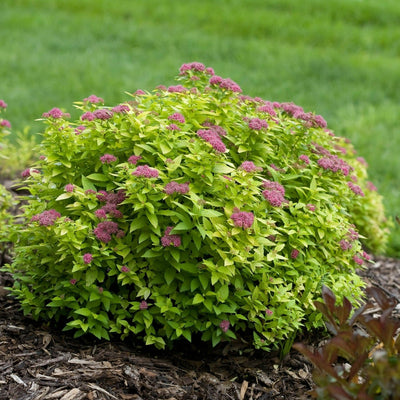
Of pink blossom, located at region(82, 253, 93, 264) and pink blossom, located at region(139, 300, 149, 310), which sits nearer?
pink blossom, located at region(82, 253, 93, 264)

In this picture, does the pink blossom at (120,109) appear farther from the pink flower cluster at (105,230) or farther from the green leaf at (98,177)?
the pink flower cluster at (105,230)

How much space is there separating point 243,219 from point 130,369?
94 cm

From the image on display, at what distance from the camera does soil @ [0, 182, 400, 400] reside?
2.72 metres

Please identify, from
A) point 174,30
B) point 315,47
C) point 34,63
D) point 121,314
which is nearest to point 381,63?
point 315,47

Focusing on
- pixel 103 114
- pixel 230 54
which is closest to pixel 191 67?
pixel 103 114

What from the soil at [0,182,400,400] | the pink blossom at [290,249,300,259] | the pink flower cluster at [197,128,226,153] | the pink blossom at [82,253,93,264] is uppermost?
the pink flower cluster at [197,128,226,153]

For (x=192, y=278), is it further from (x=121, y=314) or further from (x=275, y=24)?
(x=275, y=24)

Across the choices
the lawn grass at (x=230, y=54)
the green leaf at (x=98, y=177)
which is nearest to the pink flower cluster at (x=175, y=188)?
the green leaf at (x=98, y=177)

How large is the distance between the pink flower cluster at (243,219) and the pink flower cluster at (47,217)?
89 cm

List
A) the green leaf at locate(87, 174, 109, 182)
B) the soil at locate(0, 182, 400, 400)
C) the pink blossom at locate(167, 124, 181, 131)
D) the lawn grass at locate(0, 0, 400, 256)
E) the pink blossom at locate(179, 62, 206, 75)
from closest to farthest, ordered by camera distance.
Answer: the soil at locate(0, 182, 400, 400) → the pink blossom at locate(167, 124, 181, 131) → the green leaf at locate(87, 174, 109, 182) → the pink blossom at locate(179, 62, 206, 75) → the lawn grass at locate(0, 0, 400, 256)

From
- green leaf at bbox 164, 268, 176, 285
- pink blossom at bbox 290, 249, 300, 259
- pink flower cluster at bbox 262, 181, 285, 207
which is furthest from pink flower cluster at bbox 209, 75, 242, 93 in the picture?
green leaf at bbox 164, 268, 176, 285

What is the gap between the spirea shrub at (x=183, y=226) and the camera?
9.39ft

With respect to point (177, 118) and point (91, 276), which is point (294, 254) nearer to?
point (177, 118)

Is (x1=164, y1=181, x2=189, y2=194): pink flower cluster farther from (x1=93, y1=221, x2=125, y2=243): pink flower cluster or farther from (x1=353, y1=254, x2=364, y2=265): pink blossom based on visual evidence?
(x1=353, y1=254, x2=364, y2=265): pink blossom
